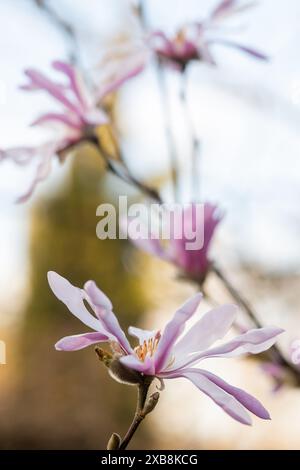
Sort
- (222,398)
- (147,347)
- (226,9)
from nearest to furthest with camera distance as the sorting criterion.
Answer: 1. (222,398)
2. (147,347)
3. (226,9)

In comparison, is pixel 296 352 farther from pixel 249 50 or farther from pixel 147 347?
pixel 249 50

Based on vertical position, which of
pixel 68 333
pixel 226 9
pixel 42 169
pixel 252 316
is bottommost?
pixel 68 333

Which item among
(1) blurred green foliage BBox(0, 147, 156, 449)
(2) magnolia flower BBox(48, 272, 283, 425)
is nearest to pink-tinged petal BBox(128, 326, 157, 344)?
(2) magnolia flower BBox(48, 272, 283, 425)

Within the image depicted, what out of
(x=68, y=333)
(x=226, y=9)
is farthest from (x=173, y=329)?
(x=68, y=333)

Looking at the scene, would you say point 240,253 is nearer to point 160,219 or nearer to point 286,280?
point 286,280

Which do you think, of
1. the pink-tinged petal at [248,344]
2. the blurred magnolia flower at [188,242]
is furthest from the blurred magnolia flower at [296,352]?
the blurred magnolia flower at [188,242]

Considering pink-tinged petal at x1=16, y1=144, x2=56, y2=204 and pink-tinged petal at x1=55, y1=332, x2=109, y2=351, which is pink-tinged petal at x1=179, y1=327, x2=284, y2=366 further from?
pink-tinged petal at x1=16, y1=144, x2=56, y2=204

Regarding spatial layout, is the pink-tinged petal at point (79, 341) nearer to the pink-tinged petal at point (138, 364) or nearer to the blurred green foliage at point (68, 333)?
the pink-tinged petal at point (138, 364)
